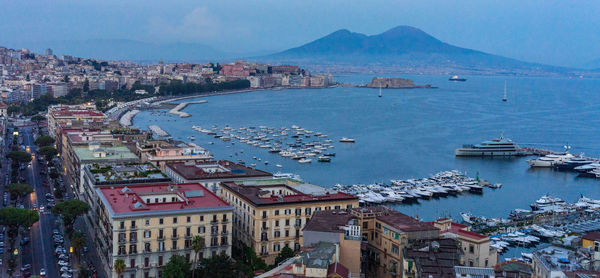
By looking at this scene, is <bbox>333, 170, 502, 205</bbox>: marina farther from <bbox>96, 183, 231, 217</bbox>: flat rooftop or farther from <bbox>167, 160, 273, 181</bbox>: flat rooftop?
<bbox>96, 183, 231, 217</bbox>: flat rooftop

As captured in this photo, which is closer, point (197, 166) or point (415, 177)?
point (197, 166)

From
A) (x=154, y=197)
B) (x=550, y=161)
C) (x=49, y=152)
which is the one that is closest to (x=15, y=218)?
(x=154, y=197)

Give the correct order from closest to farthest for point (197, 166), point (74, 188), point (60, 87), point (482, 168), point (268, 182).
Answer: point (268, 182) → point (197, 166) → point (74, 188) → point (482, 168) → point (60, 87)

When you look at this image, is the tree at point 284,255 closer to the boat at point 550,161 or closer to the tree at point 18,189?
the tree at point 18,189

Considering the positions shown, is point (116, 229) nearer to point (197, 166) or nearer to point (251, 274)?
point (251, 274)

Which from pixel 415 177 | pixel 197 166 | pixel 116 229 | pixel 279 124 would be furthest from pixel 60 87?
pixel 116 229

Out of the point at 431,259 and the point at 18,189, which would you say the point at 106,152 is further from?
the point at 431,259

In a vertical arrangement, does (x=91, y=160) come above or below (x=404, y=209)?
above
